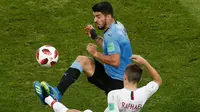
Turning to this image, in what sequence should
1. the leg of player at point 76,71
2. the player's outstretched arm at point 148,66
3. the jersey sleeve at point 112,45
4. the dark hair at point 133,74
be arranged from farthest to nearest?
the leg of player at point 76,71 < the jersey sleeve at point 112,45 < the player's outstretched arm at point 148,66 < the dark hair at point 133,74

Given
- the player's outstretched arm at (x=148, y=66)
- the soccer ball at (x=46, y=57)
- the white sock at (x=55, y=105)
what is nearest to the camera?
the player's outstretched arm at (x=148, y=66)

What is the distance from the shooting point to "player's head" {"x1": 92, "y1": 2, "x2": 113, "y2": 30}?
1238cm

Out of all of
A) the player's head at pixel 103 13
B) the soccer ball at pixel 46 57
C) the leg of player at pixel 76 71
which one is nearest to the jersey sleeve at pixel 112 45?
the player's head at pixel 103 13

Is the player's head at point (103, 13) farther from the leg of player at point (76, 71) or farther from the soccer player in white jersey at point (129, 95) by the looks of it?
the soccer player in white jersey at point (129, 95)

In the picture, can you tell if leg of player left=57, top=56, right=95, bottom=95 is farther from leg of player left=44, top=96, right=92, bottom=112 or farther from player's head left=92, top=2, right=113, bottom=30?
player's head left=92, top=2, right=113, bottom=30

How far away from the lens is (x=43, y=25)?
19.4 metres

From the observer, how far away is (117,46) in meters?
12.2

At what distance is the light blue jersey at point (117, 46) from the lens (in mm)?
12252

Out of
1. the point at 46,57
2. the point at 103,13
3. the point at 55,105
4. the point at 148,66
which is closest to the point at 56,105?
the point at 55,105

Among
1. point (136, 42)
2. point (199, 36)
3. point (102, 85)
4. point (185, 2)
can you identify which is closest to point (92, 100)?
point (102, 85)

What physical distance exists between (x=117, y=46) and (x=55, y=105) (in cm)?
170

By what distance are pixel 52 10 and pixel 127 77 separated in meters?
9.74

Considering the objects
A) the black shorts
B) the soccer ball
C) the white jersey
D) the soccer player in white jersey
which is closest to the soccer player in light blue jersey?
the black shorts

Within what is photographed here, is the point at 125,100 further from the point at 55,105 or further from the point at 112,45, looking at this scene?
the point at 112,45
